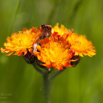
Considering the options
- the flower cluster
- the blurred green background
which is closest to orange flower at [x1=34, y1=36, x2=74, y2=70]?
the flower cluster

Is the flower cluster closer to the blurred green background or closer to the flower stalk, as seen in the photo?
the flower stalk

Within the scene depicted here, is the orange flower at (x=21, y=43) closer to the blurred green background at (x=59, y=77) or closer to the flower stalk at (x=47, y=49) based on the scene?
the flower stalk at (x=47, y=49)

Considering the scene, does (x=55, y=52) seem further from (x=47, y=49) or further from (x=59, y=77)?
(x=59, y=77)

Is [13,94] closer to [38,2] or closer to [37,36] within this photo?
[37,36]

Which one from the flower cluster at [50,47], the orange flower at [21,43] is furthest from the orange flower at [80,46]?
the orange flower at [21,43]

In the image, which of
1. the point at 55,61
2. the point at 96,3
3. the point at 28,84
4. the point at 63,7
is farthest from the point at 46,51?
the point at 96,3

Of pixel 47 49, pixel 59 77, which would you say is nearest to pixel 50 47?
pixel 47 49
